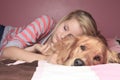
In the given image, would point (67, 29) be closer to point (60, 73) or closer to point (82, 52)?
point (82, 52)

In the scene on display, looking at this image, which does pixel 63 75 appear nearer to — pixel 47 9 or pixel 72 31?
pixel 72 31

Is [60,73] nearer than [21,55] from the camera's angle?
Yes

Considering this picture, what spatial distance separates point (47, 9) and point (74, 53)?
3.39ft

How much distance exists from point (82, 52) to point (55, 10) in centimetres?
104

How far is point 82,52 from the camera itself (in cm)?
100

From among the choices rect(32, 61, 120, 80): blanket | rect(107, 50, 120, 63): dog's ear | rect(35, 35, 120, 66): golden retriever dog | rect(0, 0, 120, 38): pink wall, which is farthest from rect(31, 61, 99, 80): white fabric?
rect(0, 0, 120, 38): pink wall

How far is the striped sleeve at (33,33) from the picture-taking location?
53.1 inches

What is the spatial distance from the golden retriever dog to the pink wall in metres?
0.90

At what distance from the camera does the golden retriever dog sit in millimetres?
981

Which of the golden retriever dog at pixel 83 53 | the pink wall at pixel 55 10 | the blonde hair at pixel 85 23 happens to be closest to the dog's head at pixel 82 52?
the golden retriever dog at pixel 83 53

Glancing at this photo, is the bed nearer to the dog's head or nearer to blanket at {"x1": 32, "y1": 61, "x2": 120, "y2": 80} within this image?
blanket at {"x1": 32, "y1": 61, "x2": 120, "y2": 80}

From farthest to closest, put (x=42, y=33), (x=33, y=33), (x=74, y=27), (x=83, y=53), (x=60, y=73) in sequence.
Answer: (x=42, y=33), (x=33, y=33), (x=74, y=27), (x=83, y=53), (x=60, y=73)

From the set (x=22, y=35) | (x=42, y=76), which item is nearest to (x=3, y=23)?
(x=22, y=35)

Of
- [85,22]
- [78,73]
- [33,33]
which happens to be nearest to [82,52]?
[78,73]
